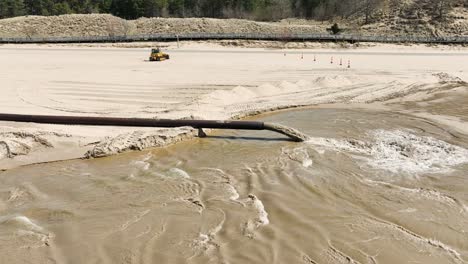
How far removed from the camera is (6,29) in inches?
2517

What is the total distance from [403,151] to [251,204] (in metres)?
5.05

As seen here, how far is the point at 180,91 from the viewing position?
746 inches

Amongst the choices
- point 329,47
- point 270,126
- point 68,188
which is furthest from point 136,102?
point 329,47

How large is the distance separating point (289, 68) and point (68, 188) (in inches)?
768

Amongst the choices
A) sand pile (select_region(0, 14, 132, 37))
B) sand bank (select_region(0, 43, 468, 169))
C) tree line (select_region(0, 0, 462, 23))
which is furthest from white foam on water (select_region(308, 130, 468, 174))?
sand pile (select_region(0, 14, 132, 37))

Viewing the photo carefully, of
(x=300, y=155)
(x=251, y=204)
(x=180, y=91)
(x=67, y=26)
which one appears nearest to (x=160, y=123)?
(x=300, y=155)

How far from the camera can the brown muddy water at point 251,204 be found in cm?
→ 661

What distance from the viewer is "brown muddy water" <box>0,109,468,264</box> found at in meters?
6.61

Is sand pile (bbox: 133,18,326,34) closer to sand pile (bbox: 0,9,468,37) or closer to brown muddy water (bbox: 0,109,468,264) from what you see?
sand pile (bbox: 0,9,468,37)

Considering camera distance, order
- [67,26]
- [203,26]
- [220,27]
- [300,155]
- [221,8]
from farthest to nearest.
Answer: [221,8], [67,26], [203,26], [220,27], [300,155]

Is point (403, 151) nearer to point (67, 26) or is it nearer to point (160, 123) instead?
point (160, 123)

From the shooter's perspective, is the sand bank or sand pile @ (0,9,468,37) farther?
sand pile @ (0,9,468,37)

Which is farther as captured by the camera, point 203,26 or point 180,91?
point 203,26

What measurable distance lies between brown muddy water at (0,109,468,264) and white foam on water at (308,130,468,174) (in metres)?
0.05
